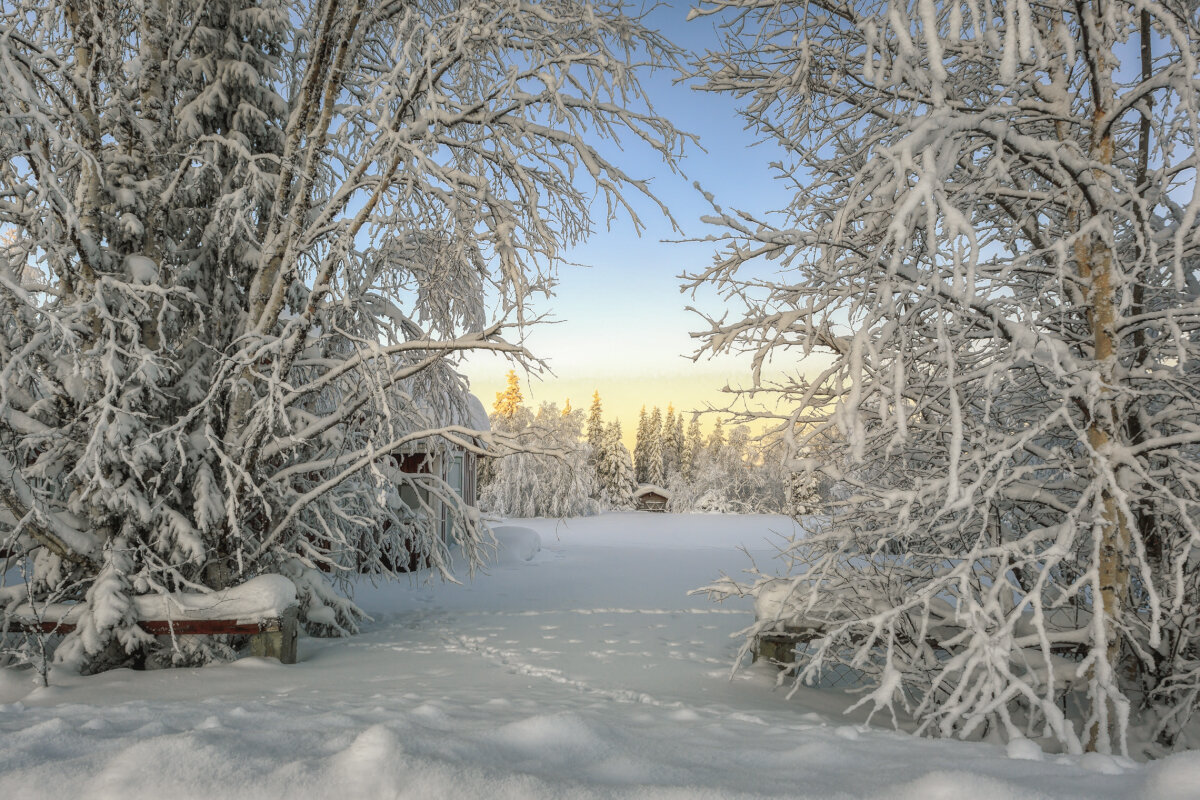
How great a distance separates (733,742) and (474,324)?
22.4 feet

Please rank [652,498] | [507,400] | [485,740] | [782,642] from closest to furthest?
1. [485,740]
2. [782,642]
3. [652,498]
4. [507,400]

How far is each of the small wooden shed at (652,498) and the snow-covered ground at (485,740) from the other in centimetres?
4274

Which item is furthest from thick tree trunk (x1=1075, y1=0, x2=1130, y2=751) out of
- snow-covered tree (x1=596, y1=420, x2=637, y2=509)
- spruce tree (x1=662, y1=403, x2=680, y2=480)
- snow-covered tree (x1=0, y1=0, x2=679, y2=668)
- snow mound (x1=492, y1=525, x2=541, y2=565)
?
spruce tree (x1=662, y1=403, x2=680, y2=480)

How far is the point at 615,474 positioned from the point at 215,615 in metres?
52.5

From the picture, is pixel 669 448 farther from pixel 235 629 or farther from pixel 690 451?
pixel 235 629

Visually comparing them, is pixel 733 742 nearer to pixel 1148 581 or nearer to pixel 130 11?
pixel 1148 581

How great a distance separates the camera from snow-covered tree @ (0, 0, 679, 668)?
16.6 feet

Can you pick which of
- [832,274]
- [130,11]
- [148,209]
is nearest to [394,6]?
[130,11]

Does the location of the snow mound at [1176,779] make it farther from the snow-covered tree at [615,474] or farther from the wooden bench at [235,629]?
the snow-covered tree at [615,474]

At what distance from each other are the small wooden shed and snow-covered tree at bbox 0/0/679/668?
1680 inches

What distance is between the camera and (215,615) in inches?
208

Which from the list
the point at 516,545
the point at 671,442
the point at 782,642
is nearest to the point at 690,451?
the point at 671,442

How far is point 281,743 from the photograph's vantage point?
8.54 ft

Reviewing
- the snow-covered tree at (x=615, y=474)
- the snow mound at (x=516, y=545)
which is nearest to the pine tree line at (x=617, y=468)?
the snow-covered tree at (x=615, y=474)
